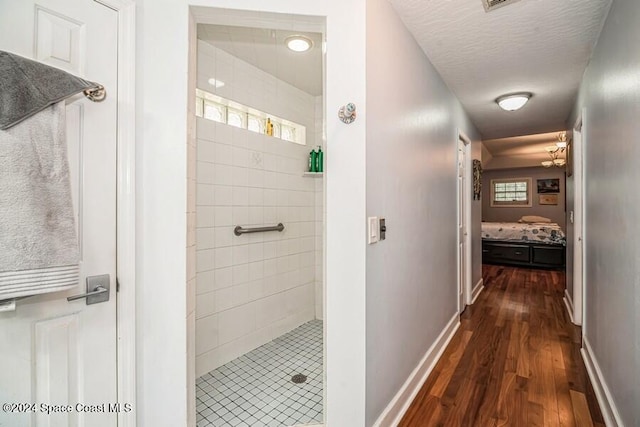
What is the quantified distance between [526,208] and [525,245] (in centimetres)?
305

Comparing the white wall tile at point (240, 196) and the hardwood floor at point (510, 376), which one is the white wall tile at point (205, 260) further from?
the hardwood floor at point (510, 376)

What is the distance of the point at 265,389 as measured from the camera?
200 cm

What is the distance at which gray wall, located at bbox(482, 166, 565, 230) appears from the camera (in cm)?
806

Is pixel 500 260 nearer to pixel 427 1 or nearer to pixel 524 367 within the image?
pixel 524 367

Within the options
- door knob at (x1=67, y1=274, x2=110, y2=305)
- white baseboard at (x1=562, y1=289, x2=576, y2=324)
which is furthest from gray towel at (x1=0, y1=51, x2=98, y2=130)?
white baseboard at (x1=562, y1=289, x2=576, y2=324)

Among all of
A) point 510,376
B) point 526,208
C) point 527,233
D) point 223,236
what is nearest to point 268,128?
point 223,236

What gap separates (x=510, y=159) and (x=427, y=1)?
7.96 m

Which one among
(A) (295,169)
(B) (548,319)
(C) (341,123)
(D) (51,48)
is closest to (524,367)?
(B) (548,319)

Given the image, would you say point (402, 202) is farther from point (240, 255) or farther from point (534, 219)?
point (534, 219)

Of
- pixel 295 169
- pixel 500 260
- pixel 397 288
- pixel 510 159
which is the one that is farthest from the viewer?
pixel 510 159

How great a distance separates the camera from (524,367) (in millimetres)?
2279

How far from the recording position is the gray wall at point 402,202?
149 cm

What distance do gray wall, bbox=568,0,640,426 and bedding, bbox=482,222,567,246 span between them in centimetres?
445

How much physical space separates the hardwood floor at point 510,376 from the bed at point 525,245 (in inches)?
110
